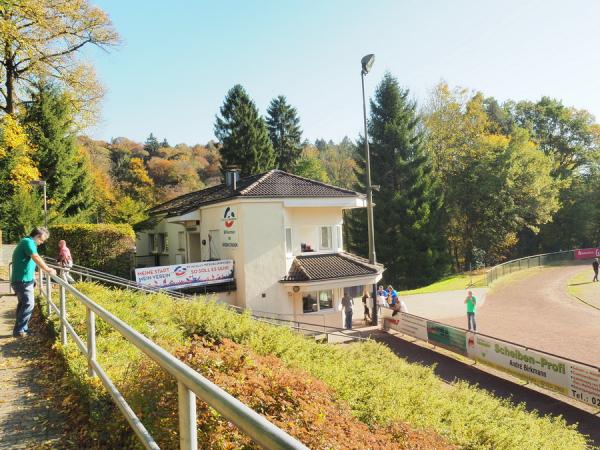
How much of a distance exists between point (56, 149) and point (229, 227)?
67.2ft

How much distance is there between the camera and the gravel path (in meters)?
17.7

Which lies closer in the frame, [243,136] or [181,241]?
[181,241]

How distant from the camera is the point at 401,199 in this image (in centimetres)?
4256

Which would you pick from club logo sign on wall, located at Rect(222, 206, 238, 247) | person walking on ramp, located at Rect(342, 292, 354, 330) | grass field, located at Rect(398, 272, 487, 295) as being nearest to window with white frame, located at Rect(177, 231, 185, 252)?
club logo sign on wall, located at Rect(222, 206, 238, 247)

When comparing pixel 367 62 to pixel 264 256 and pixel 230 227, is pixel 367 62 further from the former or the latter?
pixel 264 256

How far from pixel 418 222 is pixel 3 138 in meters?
34.0

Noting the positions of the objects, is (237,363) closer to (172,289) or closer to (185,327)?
(185,327)

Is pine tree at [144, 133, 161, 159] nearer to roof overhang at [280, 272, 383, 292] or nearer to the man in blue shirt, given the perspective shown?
roof overhang at [280, 272, 383, 292]

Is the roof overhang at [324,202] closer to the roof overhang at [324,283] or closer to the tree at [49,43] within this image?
the roof overhang at [324,283]

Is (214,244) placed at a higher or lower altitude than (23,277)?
higher

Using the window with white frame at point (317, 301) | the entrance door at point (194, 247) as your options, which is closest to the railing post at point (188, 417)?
the window with white frame at point (317, 301)

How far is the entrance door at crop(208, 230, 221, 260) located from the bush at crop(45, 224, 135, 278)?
4220mm

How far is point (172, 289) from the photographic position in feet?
64.6

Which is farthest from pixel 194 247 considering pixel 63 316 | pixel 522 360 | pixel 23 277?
pixel 63 316
